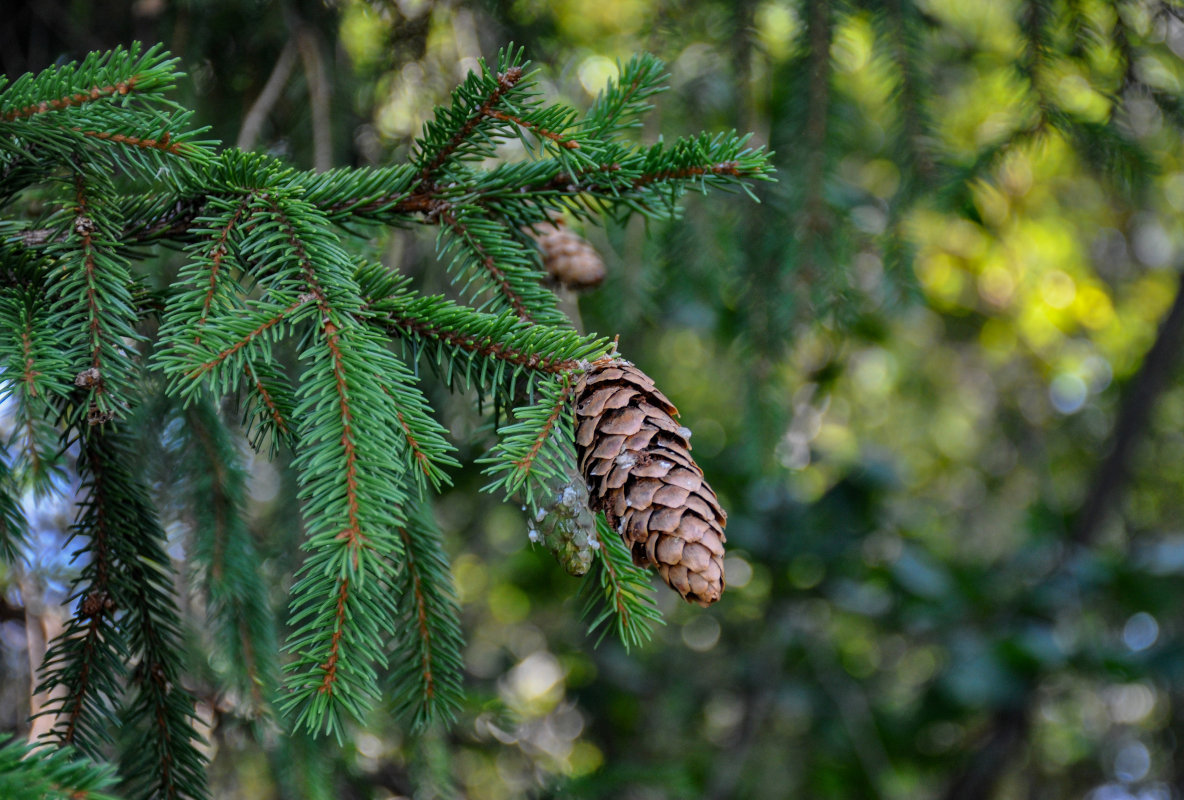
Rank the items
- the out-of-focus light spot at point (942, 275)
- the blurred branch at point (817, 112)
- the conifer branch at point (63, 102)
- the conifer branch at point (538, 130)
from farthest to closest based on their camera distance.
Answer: the out-of-focus light spot at point (942, 275) → the blurred branch at point (817, 112) → the conifer branch at point (538, 130) → the conifer branch at point (63, 102)

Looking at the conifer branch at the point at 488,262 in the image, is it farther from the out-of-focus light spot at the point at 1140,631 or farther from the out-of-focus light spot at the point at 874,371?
the out-of-focus light spot at the point at 1140,631

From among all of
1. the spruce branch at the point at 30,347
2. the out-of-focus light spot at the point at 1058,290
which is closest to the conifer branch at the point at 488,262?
the spruce branch at the point at 30,347

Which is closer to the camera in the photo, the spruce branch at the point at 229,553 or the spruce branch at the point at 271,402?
the spruce branch at the point at 271,402

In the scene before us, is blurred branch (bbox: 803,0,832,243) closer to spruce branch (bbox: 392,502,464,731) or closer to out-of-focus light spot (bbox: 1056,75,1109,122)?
out-of-focus light spot (bbox: 1056,75,1109,122)

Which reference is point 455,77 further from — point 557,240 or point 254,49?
point 557,240

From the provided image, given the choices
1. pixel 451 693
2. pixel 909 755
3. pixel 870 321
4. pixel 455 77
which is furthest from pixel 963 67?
pixel 451 693

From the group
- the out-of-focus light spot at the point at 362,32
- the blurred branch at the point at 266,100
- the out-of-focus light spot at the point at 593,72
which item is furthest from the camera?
the out-of-focus light spot at the point at 593,72

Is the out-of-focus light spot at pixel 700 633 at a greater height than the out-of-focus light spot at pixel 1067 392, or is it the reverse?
the out-of-focus light spot at pixel 1067 392
